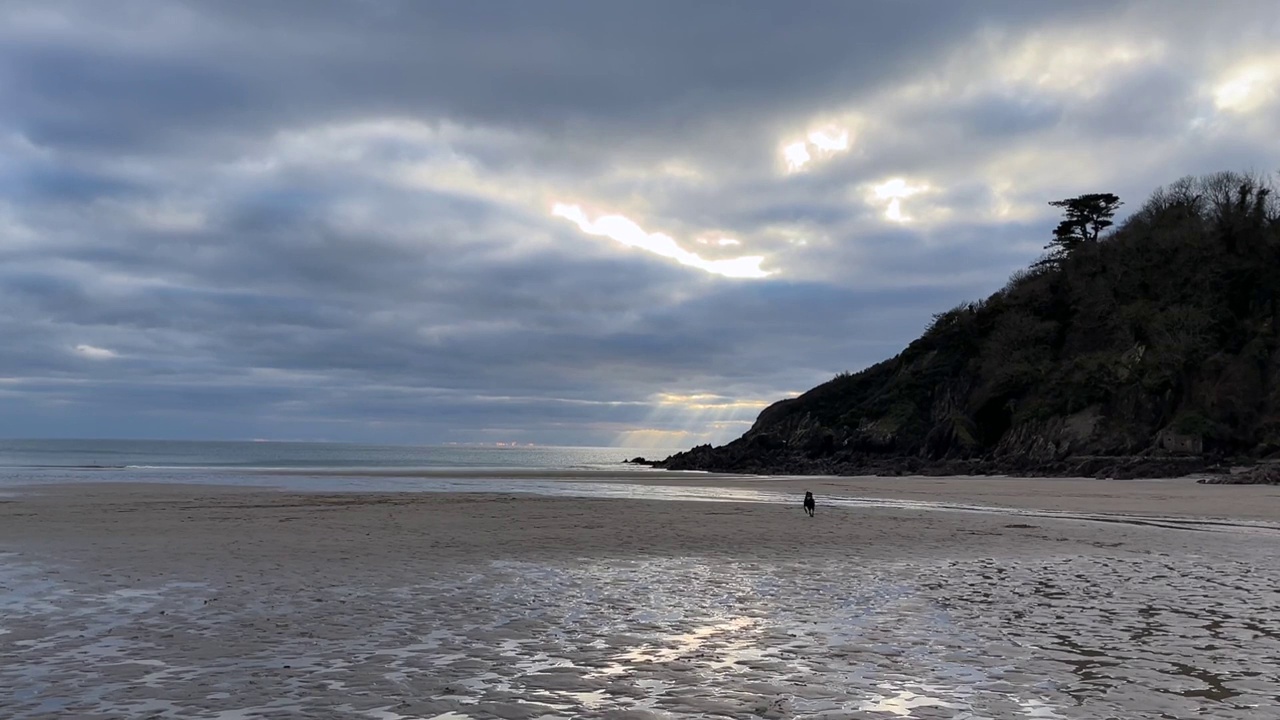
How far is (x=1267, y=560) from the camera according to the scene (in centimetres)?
1722

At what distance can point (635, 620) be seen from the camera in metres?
11.5

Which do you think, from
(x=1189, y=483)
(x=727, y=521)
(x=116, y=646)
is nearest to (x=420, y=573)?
(x=116, y=646)

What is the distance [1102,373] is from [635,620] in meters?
68.3

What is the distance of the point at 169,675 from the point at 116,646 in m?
1.76

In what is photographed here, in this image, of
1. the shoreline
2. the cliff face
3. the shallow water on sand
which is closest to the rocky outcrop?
the shoreline

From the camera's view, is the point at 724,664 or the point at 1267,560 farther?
the point at 1267,560

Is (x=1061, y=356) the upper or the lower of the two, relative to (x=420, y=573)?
upper

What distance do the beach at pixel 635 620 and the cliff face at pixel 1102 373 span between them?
1652 inches

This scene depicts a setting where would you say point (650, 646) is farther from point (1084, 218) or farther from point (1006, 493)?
point (1084, 218)

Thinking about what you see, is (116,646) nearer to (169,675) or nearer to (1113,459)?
(169,675)

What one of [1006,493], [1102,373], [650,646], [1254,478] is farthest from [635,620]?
[1102,373]

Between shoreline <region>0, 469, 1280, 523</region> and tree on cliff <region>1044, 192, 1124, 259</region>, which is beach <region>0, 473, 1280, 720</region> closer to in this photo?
shoreline <region>0, 469, 1280, 523</region>

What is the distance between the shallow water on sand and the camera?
24.9ft

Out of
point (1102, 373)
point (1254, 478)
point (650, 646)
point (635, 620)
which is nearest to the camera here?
point (650, 646)
